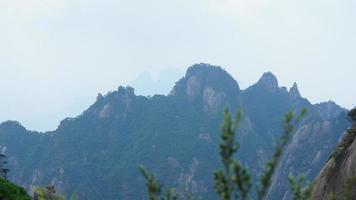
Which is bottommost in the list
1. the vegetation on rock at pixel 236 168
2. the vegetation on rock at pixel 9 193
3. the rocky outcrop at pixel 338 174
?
the vegetation on rock at pixel 236 168

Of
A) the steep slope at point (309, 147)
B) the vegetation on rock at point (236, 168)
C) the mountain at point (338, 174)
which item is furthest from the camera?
the steep slope at point (309, 147)

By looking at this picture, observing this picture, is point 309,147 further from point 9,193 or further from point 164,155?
point 9,193

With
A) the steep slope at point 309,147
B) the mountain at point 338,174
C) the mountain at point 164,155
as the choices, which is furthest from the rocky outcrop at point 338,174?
the mountain at point 164,155

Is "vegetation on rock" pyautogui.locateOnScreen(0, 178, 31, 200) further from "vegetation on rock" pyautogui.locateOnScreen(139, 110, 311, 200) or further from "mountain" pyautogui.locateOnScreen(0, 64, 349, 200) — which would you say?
"mountain" pyautogui.locateOnScreen(0, 64, 349, 200)

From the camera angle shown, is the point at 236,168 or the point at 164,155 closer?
the point at 236,168

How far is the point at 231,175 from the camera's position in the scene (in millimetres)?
10867

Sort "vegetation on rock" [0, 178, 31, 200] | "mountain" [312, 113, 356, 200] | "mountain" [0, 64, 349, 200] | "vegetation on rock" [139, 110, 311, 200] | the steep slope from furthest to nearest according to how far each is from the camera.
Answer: "mountain" [0, 64, 349, 200] → the steep slope → "mountain" [312, 113, 356, 200] → "vegetation on rock" [0, 178, 31, 200] → "vegetation on rock" [139, 110, 311, 200]

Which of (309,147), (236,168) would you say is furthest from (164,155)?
(236,168)

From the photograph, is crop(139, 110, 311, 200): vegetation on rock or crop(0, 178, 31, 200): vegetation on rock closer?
crop(139, 110, 311, 200): vegetation on rock

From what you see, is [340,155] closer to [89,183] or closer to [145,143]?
[89,183]

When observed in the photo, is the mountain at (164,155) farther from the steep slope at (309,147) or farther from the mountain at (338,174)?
the mountain at (338,174)

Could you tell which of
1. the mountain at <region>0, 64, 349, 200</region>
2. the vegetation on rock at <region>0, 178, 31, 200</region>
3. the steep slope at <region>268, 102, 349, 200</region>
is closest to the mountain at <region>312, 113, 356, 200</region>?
the vegetation on rock at <region>0, 178, 31, 200</region>

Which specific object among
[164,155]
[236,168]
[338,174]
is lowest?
[236,168]

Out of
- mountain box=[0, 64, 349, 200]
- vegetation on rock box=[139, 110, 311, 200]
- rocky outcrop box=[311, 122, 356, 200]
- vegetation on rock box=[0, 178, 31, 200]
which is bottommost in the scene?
vegetation on rock box=[139, 110, 311, 200]
